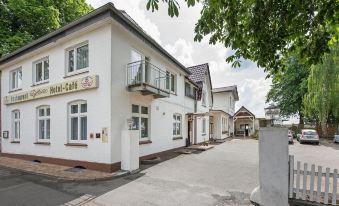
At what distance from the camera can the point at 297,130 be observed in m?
32.2

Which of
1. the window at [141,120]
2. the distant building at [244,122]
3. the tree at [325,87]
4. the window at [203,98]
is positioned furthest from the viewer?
the distant building at [244,122]

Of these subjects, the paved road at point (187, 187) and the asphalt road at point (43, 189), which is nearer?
the paved road at point (187, 187)

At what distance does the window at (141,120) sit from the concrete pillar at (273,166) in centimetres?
700

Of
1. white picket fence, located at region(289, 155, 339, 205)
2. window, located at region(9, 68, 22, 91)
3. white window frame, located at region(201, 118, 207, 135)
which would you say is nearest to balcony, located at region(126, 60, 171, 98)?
white picket fence, located at region(289, 155, 339, 205)

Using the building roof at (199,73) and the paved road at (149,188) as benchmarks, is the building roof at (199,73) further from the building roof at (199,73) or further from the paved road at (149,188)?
the paved road at (149,188)

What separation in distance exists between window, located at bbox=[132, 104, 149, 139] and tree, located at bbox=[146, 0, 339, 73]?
6.68 m

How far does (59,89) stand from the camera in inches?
423

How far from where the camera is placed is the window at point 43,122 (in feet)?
39.1

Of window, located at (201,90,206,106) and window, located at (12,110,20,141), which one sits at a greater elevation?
window, located at (201,90,206,106)

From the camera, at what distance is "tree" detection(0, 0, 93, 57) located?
16.4 metres

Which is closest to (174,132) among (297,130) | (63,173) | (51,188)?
(63,173)

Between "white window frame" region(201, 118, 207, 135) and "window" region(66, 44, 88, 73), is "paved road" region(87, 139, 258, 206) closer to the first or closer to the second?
"window" region(66, 44, 88, 73)

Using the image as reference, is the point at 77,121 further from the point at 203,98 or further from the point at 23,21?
the point at 203,98

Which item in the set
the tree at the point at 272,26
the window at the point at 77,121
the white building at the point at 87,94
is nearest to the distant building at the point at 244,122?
the white building at the point at 87,94
